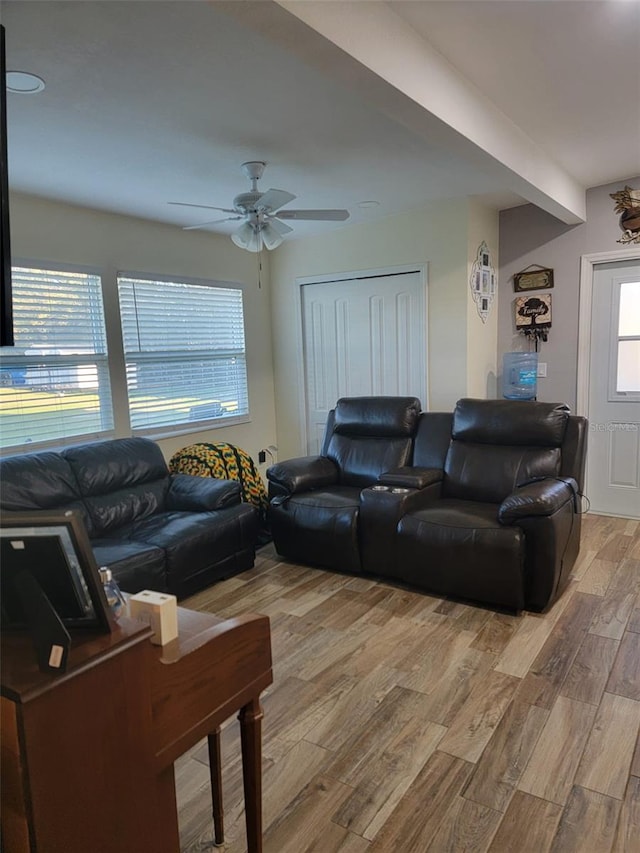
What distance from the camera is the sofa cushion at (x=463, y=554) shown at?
9.65 ft

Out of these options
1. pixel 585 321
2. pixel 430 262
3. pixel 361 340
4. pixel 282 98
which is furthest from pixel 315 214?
pixel 585 321

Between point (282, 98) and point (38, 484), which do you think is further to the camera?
point (38, 484)

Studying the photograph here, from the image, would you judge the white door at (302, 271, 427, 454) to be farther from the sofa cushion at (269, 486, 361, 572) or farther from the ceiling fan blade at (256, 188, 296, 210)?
the ceiling fan blade at (256, 188, 296, 210)

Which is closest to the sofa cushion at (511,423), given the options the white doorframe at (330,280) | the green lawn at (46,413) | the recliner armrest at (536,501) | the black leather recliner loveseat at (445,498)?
the black leather recliner loveseat at (445,498)

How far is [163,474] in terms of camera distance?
13.1 feet

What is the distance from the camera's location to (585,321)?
443 centimetres

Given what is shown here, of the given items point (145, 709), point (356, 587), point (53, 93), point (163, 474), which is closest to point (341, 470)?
point (356, 587)

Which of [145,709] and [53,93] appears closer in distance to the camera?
[145,709]

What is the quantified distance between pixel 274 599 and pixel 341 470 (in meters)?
1.25

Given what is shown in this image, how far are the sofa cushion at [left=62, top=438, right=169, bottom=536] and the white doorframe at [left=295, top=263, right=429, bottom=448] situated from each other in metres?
1.84

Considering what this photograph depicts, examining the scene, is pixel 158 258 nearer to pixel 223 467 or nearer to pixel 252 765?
pixel 223 467

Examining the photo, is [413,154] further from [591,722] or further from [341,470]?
[591,722]

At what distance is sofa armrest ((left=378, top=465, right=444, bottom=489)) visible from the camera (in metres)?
3.59

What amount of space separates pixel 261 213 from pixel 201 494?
1841 mm
